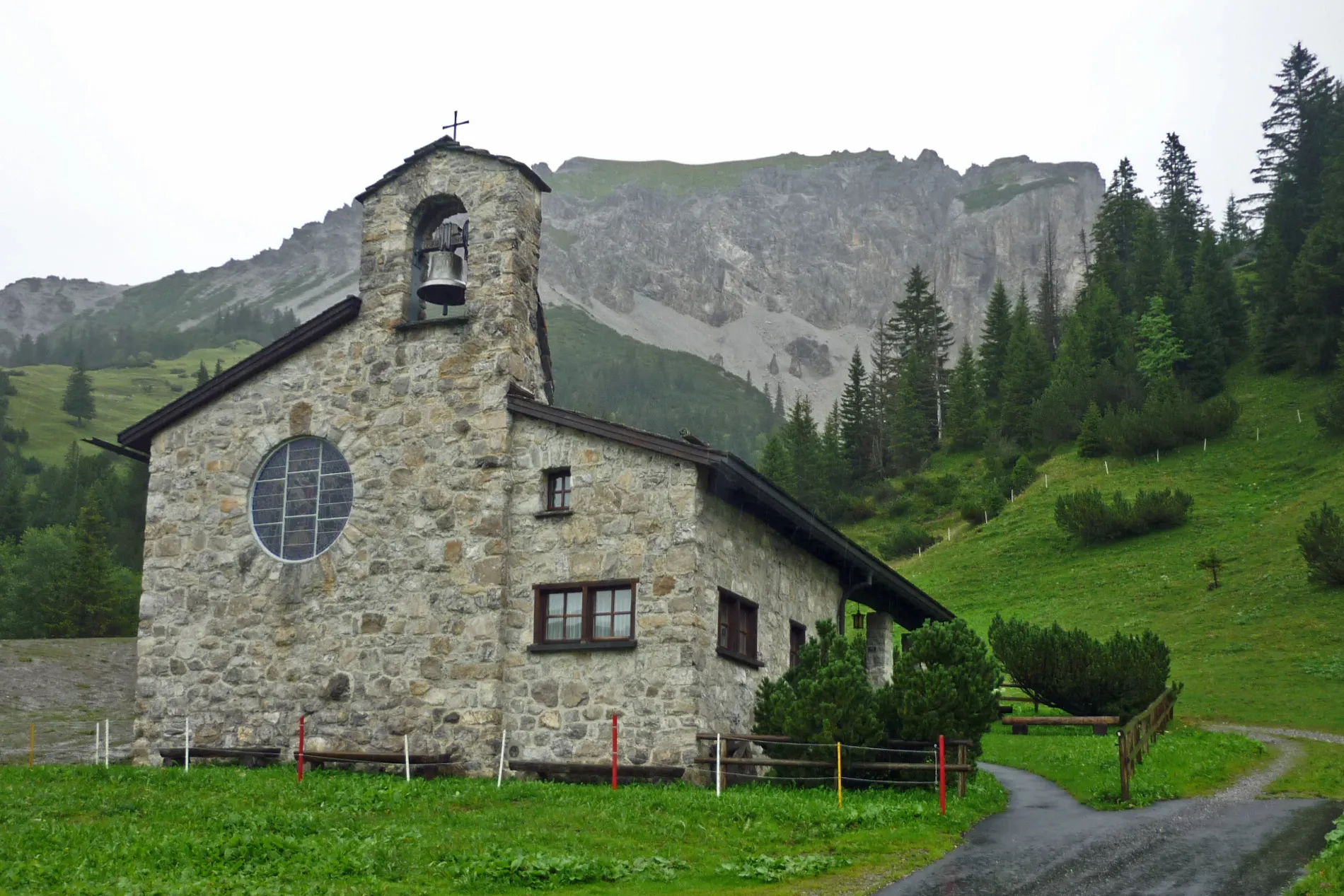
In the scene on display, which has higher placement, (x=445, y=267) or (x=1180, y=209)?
(x=1180, y=209)

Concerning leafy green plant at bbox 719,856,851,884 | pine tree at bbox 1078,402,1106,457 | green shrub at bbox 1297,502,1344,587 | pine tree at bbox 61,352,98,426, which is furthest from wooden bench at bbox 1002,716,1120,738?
pine tree at bbox 61,352,98,426

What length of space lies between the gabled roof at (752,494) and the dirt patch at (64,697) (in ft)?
35.6

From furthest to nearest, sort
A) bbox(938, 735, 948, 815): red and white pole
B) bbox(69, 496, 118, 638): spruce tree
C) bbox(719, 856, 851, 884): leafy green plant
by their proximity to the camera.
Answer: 1. bbox(69, 496, 118, 638): spruce tree
2. bbox(938, 735, 948, 815): red and white pole
3. bbox(719, 856, 851, 884): leafy green plant

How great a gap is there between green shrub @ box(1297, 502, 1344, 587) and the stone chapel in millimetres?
25587

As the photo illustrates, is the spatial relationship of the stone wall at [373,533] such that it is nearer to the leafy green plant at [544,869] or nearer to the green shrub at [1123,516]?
the leafy green plant at [544,869]

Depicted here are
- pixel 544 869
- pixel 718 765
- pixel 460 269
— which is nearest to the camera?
pixel 544 869

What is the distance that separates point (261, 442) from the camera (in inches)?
912

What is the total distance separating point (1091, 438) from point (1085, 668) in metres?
38.6

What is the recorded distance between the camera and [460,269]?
22.8 meters

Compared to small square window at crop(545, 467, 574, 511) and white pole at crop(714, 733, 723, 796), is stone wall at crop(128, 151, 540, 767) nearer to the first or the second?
small square window at crop(545, 467, 574, 511)

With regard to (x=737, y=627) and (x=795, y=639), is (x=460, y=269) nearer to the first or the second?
(x=737, y=627)

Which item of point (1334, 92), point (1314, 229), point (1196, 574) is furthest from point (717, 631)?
point (1334, 92)

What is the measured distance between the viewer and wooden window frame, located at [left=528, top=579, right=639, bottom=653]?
64.6 feet

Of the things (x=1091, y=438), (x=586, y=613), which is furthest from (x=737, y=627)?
(x=1091, y=438)
